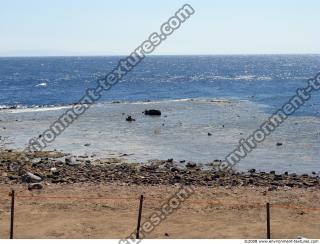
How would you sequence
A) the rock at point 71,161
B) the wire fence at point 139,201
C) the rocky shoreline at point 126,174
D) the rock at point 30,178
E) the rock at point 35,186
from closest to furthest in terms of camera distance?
the wire fence at point 139,201, the rock at point 35,186, the rock at point 30,178, the rocky shoreline at point 126,174, the rock at point 71,161

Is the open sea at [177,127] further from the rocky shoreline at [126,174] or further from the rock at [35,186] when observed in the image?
the rock at [35,186]

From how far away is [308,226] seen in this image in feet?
62.3

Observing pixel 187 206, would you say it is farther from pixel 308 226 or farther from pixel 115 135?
pixel 115 135

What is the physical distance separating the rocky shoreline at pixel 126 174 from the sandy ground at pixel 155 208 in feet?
4.93

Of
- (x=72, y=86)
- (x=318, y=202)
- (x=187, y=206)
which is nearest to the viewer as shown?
(x=187, y=206)

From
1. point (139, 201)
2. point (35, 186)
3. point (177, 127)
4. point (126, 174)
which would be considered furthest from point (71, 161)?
point (177, 127)

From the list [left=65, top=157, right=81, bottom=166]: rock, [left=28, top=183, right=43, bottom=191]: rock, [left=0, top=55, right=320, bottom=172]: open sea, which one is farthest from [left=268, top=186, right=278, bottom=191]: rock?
[left=65, top=157, right=81, bottom=166]: rock

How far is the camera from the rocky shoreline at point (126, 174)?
27688 millimetres

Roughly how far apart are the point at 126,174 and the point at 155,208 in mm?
8839

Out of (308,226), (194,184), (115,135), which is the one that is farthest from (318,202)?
(115,135)

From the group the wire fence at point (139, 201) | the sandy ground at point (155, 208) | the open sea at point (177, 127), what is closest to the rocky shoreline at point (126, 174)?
the sandy ground at point (155, 208)

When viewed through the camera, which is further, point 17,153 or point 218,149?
point 218,149

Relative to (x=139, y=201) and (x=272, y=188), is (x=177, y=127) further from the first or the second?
(x=139, y=201)

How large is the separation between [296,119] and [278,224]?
133 feet
